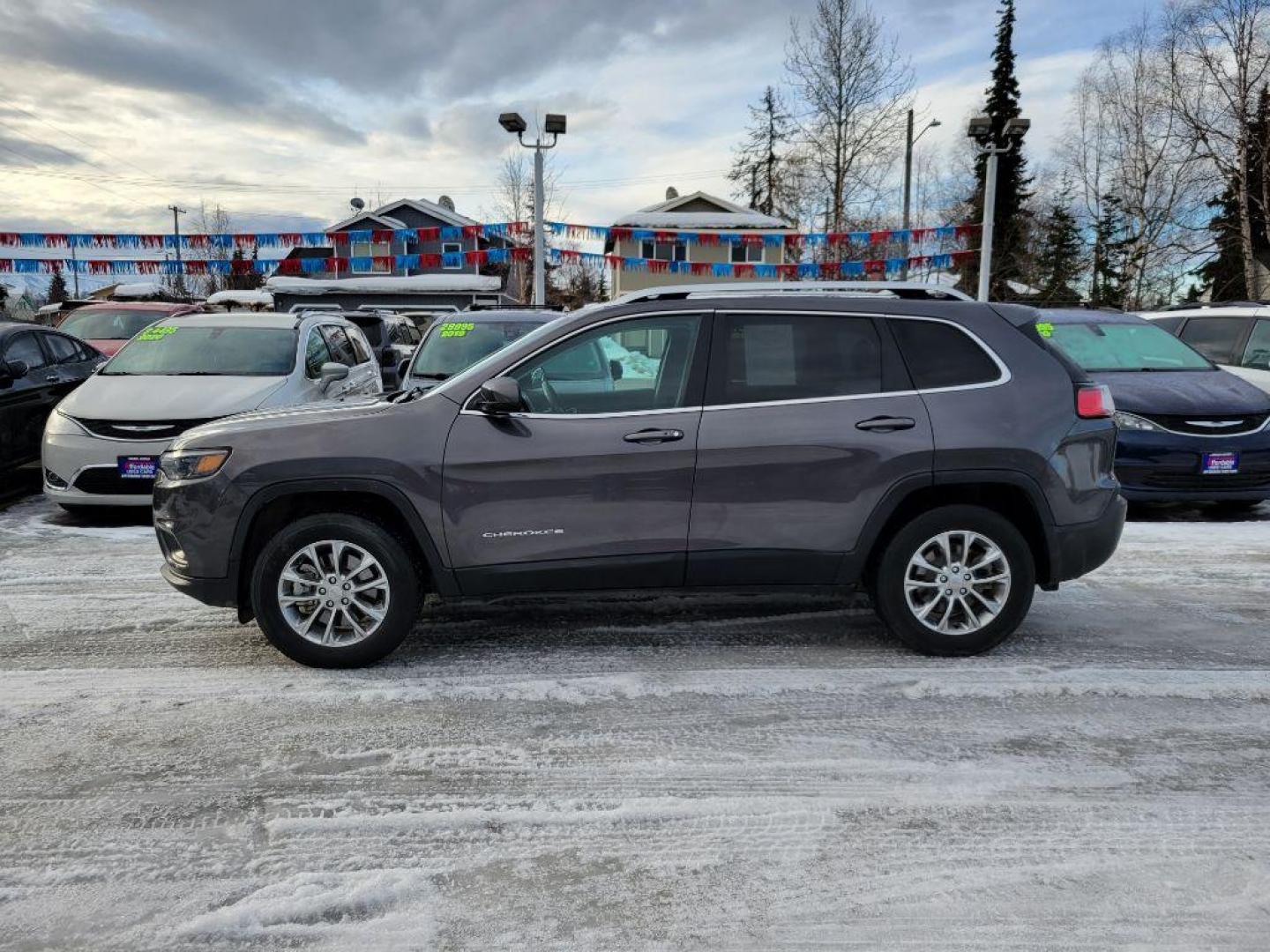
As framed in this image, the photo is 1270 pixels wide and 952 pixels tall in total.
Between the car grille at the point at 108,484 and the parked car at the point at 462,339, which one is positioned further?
the parked car at the point at 462,339

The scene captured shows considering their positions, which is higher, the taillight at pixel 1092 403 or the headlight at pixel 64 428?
the taillight at pixel 1092 403

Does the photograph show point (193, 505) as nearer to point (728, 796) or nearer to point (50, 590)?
point (50, 590)

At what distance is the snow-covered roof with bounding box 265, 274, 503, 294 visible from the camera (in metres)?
33.9

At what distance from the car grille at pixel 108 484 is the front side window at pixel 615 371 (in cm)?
464

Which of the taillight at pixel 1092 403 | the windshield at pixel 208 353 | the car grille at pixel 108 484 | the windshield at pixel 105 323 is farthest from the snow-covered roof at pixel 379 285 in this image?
the taillight at pixel 1092 403


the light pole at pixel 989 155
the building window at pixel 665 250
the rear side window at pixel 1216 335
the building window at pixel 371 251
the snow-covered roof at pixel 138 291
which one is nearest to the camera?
the rear side window at pixel 1216 335

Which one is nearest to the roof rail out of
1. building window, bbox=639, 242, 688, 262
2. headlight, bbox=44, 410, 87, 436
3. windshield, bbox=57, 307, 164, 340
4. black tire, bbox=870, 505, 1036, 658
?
black tire, bbox=870, 505, 1036, 658

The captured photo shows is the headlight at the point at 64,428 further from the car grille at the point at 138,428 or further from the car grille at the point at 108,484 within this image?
the car grille at the point at 108,484

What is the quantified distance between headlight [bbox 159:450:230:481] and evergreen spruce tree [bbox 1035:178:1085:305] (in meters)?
35.6

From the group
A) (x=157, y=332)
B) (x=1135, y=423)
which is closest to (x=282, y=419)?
(x=157, y=332)

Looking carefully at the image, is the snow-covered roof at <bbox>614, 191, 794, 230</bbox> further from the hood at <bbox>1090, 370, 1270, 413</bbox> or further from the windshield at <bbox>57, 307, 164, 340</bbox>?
the hood at <bbox>1090, 370, 1270, 413</bbox>

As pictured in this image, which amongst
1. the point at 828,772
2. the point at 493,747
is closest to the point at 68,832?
the point at 493,747

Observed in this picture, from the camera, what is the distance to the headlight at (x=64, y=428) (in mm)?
7117

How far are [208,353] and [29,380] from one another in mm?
1992
